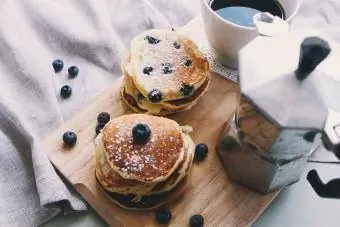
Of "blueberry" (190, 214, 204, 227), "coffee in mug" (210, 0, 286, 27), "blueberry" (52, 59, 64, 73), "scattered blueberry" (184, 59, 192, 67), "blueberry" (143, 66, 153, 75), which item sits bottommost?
"blueberry" (190, 214, 204, 227)

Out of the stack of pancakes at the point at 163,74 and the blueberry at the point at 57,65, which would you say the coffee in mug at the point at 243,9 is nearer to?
the stack of pancakes at the point at 163,74

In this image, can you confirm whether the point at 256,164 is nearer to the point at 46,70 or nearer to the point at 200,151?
the point at 200,151

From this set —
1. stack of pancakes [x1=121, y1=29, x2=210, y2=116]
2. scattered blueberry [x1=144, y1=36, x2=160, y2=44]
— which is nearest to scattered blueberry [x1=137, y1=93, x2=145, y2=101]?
stack of pancakes [x1=121, y1=29, x2=210, y2=116]

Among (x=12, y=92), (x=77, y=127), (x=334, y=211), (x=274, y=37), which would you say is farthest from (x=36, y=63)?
(x=334, y=211)

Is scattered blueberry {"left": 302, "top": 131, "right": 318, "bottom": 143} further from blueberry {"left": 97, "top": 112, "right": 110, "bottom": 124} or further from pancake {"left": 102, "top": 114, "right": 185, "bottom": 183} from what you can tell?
blueberry {"left": 97, "top": 112, "right": 110, "bottom": 124}

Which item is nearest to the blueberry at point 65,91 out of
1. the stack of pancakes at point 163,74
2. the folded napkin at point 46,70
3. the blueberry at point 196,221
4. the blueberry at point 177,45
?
the folded napkin at point 46,70

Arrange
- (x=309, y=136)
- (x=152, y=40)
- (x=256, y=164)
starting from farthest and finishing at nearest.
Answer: (x=152, y=40)
(x=256, y=164)
(x=309, y=136)

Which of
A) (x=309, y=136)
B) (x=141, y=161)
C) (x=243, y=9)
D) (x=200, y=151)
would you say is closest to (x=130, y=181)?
(x=141, y=161)
